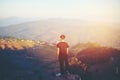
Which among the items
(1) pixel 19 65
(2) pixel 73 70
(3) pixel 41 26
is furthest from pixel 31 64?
(3) pixel 41 26

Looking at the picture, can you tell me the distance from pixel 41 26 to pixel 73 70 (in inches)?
1887

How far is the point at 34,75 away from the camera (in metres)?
8.97

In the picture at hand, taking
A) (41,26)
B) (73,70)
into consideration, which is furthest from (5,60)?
(41,26)

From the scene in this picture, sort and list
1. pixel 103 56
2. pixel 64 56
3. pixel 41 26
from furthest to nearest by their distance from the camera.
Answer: pixel 41 26, pixel 103 56, pixel 64 56

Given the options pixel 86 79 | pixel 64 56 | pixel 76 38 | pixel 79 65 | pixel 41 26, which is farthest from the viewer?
pixel 41 26

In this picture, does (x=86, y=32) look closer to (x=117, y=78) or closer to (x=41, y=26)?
(x=41, y=26)

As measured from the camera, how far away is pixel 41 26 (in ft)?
184

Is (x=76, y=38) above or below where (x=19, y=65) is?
below

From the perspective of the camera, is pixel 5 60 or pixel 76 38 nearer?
pixel 5 60

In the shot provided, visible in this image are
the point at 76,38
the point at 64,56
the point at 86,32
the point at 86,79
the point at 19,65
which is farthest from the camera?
the point at 86,32

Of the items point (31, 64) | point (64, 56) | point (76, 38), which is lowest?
point (76, 38)

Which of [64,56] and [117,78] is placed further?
[117,78]

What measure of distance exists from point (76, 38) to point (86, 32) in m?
4.23

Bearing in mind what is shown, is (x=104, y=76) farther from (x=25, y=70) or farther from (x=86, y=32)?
(x=86, y=32)
